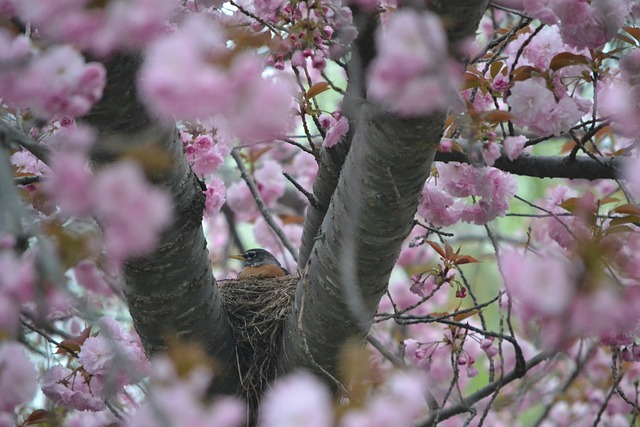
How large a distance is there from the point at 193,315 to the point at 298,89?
2.50 ft

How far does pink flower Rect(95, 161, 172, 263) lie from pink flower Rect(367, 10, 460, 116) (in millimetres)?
473

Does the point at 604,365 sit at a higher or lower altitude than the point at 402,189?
higher

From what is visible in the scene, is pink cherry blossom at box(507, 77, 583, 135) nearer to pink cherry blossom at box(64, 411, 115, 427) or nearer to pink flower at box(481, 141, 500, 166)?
pink flower at box(481, 141, 500, 166)

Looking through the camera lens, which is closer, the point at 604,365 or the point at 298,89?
the point at 298,89

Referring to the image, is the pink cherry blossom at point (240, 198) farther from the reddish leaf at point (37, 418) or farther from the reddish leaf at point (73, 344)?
the reddish leaf at point (37, 418)

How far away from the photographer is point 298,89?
8.14 feet

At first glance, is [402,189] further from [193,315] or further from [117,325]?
[117,325]

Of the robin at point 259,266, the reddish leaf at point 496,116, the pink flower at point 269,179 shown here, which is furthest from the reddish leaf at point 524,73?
the pink flower at point 269,179

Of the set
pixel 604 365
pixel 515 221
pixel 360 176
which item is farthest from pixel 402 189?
pixel 515 221

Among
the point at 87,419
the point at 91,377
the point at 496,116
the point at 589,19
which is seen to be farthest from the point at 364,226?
the point at 87,419

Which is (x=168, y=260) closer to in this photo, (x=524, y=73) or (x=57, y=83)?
(x=57, y=83)

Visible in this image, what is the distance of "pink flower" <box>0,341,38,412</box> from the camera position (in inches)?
60.5

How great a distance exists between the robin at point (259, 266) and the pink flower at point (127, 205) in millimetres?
2576

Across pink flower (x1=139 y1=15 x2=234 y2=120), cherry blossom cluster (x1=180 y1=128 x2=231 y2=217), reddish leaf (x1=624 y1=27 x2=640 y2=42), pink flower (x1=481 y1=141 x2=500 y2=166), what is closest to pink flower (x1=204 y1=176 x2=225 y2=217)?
cherry blossom cluster (x1=180 y1=128 x2=231 y2=217)
